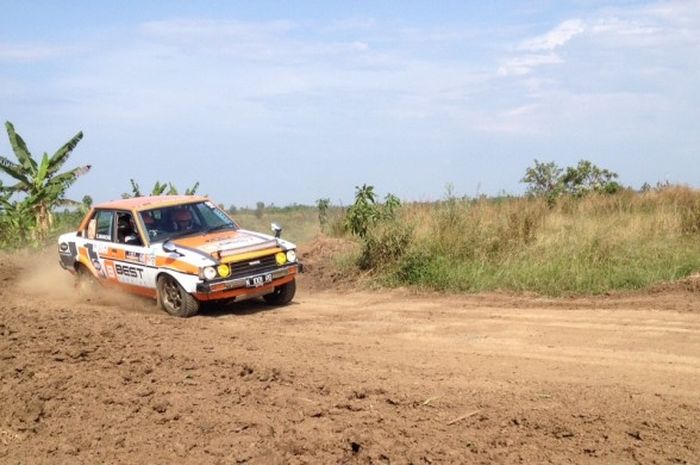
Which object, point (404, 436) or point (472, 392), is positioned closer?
point (404, 436)

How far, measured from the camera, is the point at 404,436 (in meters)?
5.36

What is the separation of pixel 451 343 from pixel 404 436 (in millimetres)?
Answer: 3268

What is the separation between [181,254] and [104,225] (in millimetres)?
2335

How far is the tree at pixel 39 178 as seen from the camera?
890 inches

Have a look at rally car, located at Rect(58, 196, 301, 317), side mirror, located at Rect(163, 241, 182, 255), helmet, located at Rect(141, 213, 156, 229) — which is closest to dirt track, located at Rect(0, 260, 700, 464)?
rally car, located at Rect(58, 196, 301, 317)

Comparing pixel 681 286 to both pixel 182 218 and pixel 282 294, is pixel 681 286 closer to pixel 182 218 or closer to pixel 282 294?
pixel 282 294

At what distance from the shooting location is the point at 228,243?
11344mm

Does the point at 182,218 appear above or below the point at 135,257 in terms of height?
above

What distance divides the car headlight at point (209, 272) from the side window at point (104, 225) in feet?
8.32

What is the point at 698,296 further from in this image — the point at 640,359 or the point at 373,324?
the point at 373,324

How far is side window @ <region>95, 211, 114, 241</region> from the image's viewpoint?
12453mm

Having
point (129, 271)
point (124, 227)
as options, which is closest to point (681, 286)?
point (129, 271)

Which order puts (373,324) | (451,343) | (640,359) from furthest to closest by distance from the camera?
(373,324) < (451,343) < (640,359)

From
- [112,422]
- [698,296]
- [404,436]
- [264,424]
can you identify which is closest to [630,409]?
[404,436]
